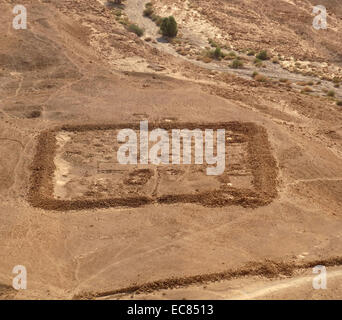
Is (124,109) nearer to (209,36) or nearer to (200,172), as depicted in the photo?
(200,172)

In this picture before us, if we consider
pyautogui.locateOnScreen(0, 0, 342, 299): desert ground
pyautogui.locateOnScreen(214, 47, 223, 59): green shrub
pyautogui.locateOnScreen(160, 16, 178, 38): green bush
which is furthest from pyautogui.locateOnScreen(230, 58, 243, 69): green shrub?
pyautogui.locateOnScreen(160, 16, 178, 38): green bush

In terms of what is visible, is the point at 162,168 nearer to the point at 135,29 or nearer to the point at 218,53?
the point at 218,53

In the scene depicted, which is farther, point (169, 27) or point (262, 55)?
point (169, 27)

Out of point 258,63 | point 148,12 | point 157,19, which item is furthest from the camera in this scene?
point 148,12

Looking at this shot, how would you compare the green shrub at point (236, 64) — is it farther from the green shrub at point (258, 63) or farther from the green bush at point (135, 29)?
the green bush at point (135, 29)

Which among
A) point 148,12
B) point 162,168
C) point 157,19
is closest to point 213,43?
point 157,19

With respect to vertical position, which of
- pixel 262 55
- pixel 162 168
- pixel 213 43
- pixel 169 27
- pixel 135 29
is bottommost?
pixel 162 168

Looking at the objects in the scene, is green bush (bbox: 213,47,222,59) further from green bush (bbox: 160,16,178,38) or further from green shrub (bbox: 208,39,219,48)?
green bush (bbox: 160,16,178,38)
